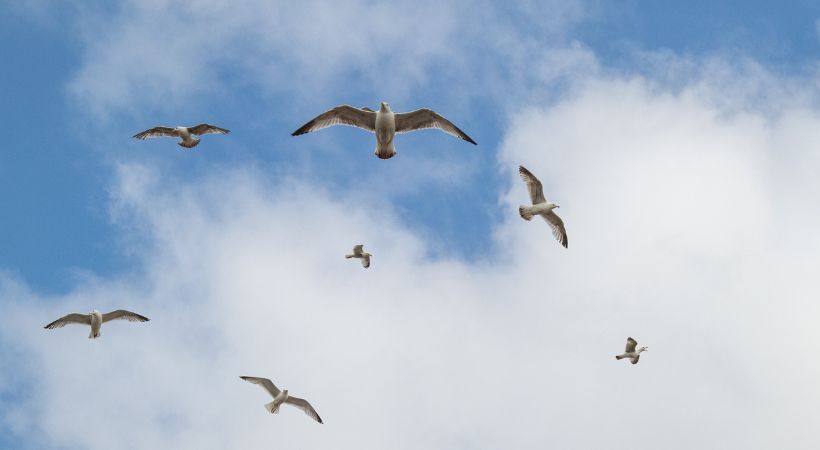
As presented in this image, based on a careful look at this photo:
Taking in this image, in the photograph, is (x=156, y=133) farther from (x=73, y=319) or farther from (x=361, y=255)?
(x=361, y=255)

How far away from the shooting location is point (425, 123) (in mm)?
34781

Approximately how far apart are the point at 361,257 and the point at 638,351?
12.8 meters

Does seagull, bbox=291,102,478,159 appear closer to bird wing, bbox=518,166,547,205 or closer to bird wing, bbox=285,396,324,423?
bird wing, bbox=518,166,547,205

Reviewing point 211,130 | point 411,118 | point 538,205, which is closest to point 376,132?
point 411,118

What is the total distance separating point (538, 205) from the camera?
3838cm

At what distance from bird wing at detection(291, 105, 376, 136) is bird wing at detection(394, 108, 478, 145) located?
952 millimetres

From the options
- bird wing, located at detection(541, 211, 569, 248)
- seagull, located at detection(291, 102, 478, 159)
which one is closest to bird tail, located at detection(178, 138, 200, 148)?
seagull, located at detection(291, 102, 478, 159)

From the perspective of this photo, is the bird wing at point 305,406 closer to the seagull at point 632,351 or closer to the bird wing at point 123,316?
the bird wing at point 123,316

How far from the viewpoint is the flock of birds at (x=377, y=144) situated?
33875 millimetres

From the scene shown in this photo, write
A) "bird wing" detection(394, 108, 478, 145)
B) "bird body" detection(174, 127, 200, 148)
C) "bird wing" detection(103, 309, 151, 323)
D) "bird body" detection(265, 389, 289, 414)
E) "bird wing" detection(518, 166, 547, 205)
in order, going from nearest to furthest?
"bird wing" detection(394, 108, 478, 145) → "bird wing" detection(518, 166, 547, 205) → "bird body" detection(265, 389, 289, 414) → "bird wing" detection(103, 309, 151, 323) → "bird body" detection(174, 127, 200, 148)

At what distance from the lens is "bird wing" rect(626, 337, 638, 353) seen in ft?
133

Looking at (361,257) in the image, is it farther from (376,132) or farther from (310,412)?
(376,132)

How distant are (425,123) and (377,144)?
2.06 m

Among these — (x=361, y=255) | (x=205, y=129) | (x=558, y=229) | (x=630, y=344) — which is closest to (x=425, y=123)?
(x=558, y=229)
